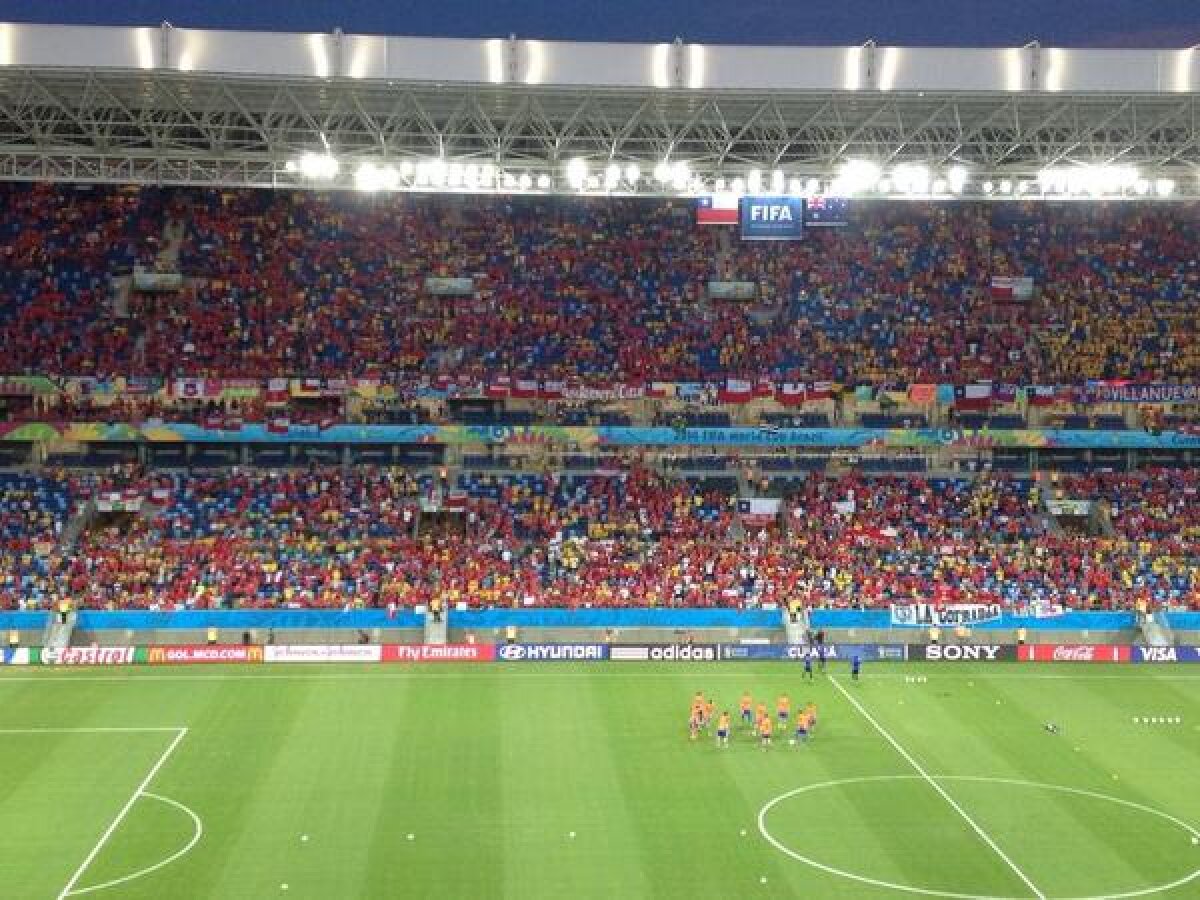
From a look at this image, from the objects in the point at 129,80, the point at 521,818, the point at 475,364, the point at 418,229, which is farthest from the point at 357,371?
the point at 521,818

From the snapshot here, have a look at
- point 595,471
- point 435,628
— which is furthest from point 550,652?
point 595,471

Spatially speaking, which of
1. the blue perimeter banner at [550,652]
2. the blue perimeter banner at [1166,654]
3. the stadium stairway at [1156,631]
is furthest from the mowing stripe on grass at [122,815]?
the stadium stairway at [1156,631]

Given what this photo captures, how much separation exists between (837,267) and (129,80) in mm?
28057

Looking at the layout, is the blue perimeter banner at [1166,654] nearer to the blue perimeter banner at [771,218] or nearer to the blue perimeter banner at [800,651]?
the blue perimeter banner at [800,651]

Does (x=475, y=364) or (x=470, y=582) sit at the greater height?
(x=475, y=364)

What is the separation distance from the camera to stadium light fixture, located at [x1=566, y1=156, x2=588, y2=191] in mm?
43531

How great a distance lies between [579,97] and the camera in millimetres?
41781

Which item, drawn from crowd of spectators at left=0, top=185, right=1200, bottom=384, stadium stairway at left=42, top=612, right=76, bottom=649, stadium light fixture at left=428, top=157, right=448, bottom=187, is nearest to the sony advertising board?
crowd of spectators at left=0, top=185, right=1200, bottom=384

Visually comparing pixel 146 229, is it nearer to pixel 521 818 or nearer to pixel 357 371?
pixel 357 371

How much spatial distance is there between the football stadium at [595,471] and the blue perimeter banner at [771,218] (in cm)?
20

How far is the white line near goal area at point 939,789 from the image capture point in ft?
78.8

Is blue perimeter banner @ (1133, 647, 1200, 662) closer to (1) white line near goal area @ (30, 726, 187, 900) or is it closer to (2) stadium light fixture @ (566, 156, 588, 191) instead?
(2) stadium light fixture @ (566, 156, 588, 191)

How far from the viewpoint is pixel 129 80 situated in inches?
1596

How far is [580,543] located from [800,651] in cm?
925
